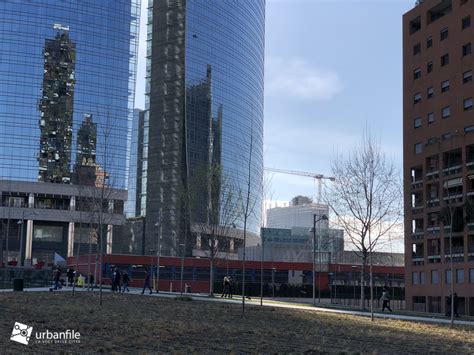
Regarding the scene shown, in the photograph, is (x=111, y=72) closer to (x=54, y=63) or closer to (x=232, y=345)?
(x=54, y=63)

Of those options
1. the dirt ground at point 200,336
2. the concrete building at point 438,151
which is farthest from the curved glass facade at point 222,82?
the dirt ground at point 200,336

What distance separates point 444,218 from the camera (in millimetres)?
52188

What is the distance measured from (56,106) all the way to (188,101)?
30989mm

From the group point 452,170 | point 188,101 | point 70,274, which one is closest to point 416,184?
point 452,170

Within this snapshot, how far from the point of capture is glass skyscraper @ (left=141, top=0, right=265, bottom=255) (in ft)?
440

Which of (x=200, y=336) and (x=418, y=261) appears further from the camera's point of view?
(x=418, y=261)

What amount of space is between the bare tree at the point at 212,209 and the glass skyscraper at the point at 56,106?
49827 millimetres

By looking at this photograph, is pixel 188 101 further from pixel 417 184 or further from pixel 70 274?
pixel 70 274

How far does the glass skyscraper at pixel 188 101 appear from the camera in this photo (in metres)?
134

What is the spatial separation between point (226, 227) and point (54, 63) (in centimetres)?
6931

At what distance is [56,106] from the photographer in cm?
11331

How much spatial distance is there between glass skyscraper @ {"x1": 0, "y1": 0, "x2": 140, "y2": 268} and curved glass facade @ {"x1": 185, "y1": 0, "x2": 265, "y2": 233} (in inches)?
770

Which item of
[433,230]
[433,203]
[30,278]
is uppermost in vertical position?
[433,203]

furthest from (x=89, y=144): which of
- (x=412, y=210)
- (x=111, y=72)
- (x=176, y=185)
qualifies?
(x=412, y=210)
